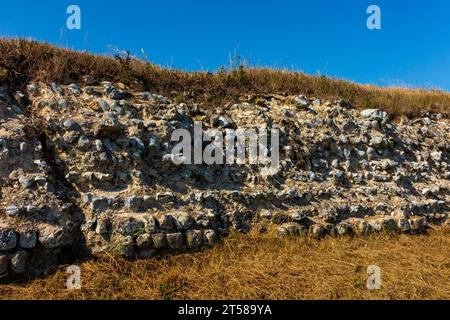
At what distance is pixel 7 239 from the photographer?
5656mm

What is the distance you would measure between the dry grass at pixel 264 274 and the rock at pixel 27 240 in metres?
0.55

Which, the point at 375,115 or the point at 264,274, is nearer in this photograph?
the point at 264,274

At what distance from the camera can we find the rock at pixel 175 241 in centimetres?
659

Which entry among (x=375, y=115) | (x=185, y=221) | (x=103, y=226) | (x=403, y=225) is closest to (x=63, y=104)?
(x=103, y=226)

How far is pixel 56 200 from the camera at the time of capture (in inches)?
251

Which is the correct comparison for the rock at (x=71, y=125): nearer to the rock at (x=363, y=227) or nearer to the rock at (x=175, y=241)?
the rock at (x=175, y=241)

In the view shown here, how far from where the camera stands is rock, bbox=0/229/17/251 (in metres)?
5.62

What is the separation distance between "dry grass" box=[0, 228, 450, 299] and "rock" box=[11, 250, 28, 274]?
23 centimetres

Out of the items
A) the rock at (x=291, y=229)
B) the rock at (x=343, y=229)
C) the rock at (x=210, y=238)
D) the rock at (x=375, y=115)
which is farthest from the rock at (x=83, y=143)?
the rock at (x=375, y=115)

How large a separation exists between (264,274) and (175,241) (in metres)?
1.60

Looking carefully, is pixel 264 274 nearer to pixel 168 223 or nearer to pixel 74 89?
pixel 168 223

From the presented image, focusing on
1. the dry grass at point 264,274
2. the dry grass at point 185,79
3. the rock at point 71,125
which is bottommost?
the dry grass at point 264,274
